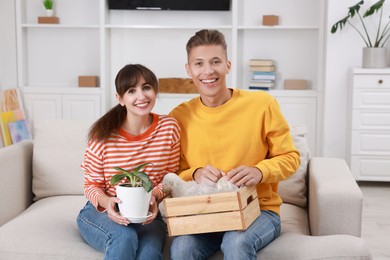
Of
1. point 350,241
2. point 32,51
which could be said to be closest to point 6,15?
point 32,51

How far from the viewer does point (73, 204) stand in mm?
2711

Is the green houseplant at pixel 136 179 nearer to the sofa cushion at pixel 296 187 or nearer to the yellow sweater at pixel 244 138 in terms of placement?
the yellow sweater at pixel 244 138

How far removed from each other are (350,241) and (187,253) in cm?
52

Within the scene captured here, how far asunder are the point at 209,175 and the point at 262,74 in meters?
3.69

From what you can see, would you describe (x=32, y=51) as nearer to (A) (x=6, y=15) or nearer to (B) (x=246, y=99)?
Answer: (A) (x=6, y=15)

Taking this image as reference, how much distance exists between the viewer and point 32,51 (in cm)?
613

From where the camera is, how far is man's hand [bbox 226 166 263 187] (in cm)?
214

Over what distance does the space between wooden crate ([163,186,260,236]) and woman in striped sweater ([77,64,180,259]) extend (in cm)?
15

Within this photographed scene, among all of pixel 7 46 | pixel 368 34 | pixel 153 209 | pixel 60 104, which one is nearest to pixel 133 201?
pixel 153 209

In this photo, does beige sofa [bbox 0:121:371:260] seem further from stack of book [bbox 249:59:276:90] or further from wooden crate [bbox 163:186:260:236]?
stack of book [bbox 249:59:276:90]

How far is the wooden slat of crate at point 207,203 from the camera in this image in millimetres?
2041

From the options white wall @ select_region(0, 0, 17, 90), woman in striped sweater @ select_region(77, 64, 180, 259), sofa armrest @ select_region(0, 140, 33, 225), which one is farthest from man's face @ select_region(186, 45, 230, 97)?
white wall @ select_region(0, 0, 17, 90)

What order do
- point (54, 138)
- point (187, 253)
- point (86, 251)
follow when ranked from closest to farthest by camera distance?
point (187, 253)
point (86, 251)
point (54, 138)

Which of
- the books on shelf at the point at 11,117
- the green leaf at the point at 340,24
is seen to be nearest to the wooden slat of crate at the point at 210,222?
the green leaf at the point at 340,24
